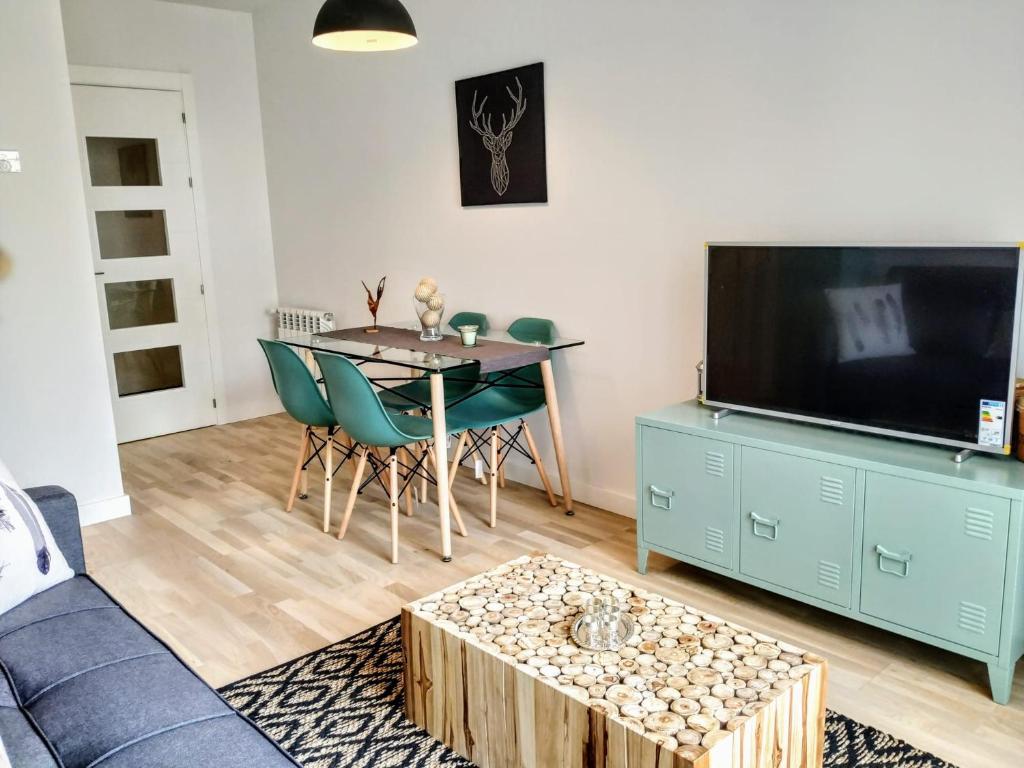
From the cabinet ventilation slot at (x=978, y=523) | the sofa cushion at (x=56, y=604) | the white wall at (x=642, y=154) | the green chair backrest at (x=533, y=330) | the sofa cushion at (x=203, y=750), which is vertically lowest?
the sofa cushion at (x=203, y=750)

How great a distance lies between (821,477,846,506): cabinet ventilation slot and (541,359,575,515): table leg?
142 cm

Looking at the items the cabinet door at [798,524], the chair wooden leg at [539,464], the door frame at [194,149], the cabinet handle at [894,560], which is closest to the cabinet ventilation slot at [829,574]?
the cabinet door at [798,524]

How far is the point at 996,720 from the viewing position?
7.54 ft

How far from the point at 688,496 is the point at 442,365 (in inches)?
41.9

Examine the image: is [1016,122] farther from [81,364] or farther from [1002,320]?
[81,364]

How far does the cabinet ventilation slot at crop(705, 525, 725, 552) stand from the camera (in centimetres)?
298

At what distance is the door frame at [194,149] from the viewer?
5.10 m

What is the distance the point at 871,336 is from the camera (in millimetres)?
2664

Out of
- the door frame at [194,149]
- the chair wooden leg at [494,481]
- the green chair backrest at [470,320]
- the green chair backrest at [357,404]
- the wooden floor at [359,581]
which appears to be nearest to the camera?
the wooden floor at [359,581]

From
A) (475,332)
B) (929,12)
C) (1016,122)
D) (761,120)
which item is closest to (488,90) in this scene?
(475,332)

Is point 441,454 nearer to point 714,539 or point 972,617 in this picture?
point 714,539

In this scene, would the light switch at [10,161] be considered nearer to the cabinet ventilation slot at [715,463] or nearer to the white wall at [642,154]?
the white wall at [642,154]

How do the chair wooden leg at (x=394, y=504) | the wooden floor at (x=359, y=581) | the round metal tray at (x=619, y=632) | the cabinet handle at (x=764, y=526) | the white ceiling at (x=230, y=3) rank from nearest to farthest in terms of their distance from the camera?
the round metal tray at (x=619, y=632) → the wooden floor at (x=359, y=581) → the cabinet handle at (x=764, y=526) → the chair wooden leg at (x=394, y=504) → the white ceiling at (x=230, y=3)


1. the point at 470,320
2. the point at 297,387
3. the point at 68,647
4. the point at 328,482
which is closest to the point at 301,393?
the point at 297,387
